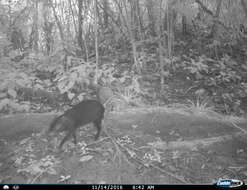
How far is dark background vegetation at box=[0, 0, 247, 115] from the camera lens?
2.99m

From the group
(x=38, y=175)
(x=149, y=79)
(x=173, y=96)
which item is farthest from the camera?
(x=149, y=79)

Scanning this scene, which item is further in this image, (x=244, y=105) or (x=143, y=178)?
(x=244, y=105)

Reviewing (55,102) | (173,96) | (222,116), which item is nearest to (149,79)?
(173,96)

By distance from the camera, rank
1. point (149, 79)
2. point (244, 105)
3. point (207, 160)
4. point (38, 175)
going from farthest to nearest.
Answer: point (149, 79)
point (244, 105)
point (207, 160)
point (38, 175)

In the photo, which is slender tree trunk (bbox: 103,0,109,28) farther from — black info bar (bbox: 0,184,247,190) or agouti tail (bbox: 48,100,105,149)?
black info bar (bbox: 0,184,247,190)

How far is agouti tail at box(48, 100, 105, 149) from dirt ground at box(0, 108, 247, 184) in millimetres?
95

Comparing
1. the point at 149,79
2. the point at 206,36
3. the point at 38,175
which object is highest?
the point at 206,36

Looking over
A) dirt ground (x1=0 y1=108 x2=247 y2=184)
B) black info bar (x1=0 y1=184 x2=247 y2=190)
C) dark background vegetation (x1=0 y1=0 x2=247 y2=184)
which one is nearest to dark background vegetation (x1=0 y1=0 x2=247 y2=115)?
dark background vegetation (x1=0 y1=0 x2=247 y2=184)

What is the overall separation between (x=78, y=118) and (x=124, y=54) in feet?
6.14

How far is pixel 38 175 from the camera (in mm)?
2014

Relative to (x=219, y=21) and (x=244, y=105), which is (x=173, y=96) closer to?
(x=244, y=105)

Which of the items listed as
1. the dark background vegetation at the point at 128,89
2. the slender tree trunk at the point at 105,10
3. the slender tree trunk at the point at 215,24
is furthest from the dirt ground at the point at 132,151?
the slender tree trunk at the point at 105,10

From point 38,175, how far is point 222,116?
209cm

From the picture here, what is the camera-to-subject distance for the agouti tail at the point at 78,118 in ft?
7.80
